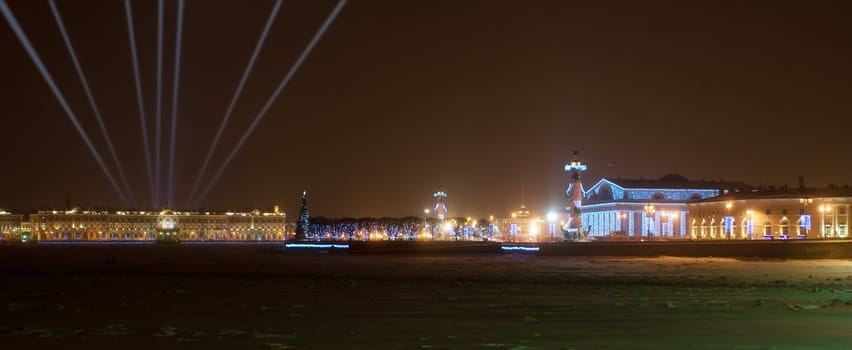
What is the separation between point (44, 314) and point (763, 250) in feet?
175

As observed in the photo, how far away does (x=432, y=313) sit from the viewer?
69.9 feet

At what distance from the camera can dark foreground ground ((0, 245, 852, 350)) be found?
16.4 meters

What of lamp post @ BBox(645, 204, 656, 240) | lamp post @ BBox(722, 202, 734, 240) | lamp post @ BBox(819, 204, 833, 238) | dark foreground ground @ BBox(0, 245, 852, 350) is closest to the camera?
dark foreground ground @ BBox(0, 245, 852, 350)

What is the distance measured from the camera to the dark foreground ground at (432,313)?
1642cm

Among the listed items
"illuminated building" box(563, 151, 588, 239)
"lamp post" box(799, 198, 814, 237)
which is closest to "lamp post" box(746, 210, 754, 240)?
"lamp post" box(799, 198, 814, 237)

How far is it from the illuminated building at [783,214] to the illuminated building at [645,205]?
8794 mm

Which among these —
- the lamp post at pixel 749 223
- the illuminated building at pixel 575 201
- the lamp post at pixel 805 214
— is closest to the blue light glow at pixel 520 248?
the illuminated building at pixel 575 201

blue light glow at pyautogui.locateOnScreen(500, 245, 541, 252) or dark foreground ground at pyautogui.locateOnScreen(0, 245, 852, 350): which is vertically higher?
blue light glow at pyautogui.locateOnScreen(500, 245, 541, 252)

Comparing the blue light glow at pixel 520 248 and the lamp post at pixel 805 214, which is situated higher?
the lamp post at pixel 805 214

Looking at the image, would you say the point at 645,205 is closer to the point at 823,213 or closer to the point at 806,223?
the point at 806,223

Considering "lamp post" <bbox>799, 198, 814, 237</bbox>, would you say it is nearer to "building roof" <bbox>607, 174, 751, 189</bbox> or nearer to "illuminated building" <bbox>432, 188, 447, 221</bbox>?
"building roof" <bbox>607, 174, 751, 189</bbox>

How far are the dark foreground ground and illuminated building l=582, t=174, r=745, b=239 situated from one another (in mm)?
75771

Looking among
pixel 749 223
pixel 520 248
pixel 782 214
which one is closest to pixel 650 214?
pixel 749 223

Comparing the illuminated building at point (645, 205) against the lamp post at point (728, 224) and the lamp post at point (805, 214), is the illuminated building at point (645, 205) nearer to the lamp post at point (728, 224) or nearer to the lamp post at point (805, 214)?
the lamp post at point (728, 224)
